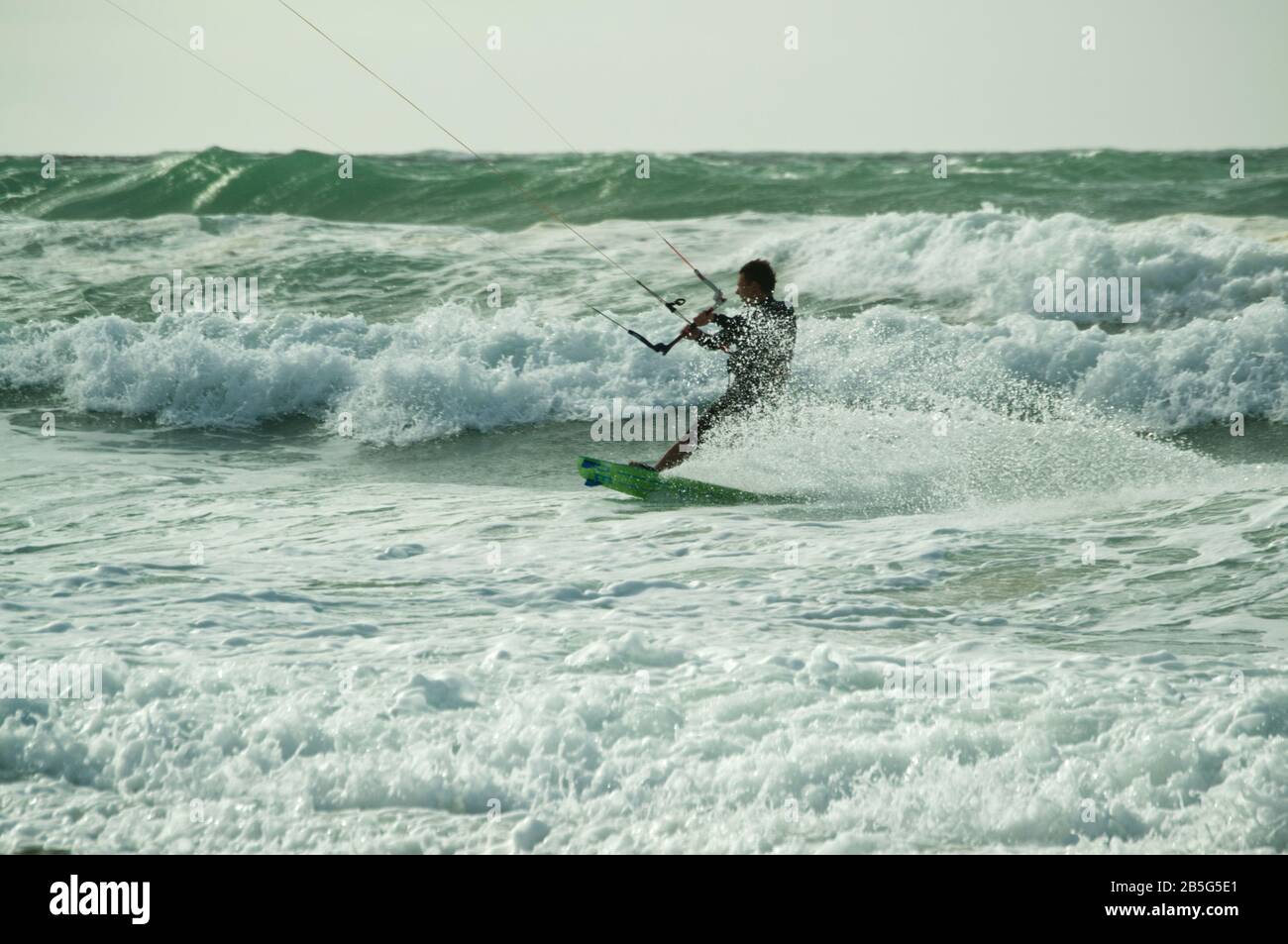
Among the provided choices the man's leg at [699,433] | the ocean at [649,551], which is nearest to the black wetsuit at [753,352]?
the man's leg at [699,433]

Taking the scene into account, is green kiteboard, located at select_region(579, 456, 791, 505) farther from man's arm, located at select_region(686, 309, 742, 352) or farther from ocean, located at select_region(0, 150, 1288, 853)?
man's arm, located at select_region(686, 309, 742, 352)

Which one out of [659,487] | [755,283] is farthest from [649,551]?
[755,283]

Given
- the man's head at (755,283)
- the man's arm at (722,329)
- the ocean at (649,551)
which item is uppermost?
the man's head at (755,283)

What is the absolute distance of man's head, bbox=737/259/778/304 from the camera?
32.1ft

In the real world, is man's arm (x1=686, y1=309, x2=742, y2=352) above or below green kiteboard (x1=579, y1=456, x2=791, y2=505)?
above

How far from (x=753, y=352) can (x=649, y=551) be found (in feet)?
7.70

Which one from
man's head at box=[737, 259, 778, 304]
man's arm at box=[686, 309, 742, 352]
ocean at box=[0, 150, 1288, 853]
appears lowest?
ocean at box=[0, 150, 1288, 853]

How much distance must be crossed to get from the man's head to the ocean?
1.12 meters

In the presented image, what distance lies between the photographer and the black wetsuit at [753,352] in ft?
31.7

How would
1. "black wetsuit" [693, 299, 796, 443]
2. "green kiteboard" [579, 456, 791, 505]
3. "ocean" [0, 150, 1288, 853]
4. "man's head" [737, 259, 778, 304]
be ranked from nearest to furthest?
1. "ocean" [0, 150, 1288, 853]
2. "green kiteboard" [579, 456, 791, 505]
3. "black wetsuit" [693, 299, 796, 443]
4. "man's head" [737, 259, 778, 304]

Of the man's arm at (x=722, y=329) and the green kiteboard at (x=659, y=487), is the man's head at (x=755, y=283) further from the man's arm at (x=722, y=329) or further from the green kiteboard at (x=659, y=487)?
the green kiteboard at (x=659, y=487)

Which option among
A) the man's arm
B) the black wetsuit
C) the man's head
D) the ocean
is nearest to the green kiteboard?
the ocean

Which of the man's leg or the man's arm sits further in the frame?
the man's leg

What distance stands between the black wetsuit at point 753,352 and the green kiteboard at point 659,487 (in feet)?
2.16
